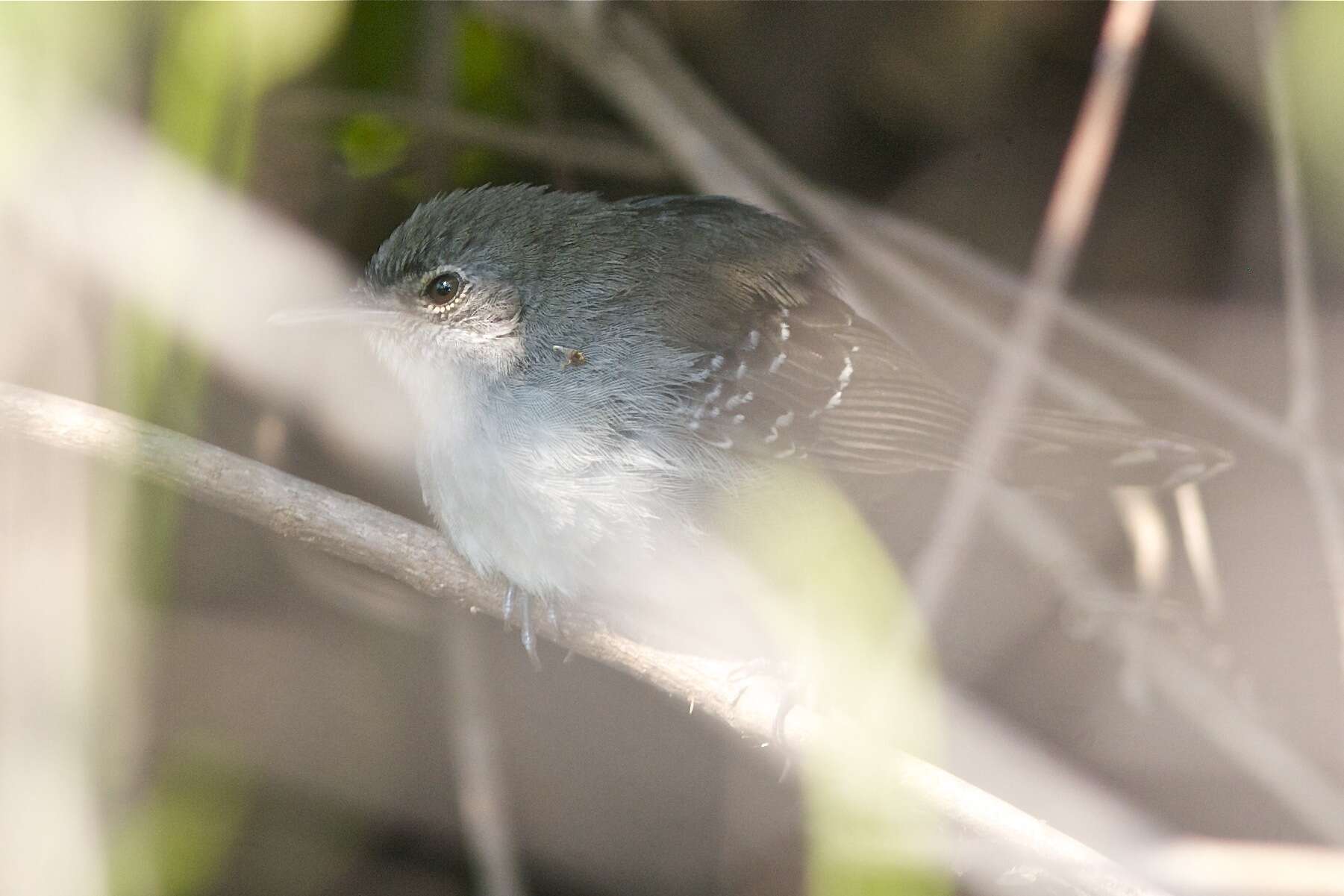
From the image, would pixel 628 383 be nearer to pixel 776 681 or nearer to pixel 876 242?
pixel 776 681

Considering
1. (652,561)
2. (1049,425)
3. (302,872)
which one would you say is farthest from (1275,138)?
(302,872)

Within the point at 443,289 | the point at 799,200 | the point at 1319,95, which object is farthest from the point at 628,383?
the point at 1319,95

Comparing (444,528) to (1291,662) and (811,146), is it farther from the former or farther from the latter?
(1291,662)

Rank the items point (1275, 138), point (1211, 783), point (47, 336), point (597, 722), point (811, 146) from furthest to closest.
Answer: point (811, 146) < point (597, 722) < point (1211, 783) < point (1275, 138) < point (47, 336)

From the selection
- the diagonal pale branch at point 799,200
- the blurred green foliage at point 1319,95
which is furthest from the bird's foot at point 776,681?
the blurred green foliage at point 1319,95

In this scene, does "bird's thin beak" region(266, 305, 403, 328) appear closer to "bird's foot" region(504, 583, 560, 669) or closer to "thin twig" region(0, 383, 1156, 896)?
"thin twig" region(0, 383, 1156, 896)

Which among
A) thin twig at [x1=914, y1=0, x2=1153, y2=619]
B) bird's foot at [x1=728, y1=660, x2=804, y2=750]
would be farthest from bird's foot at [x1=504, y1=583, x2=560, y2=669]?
thin twig at [x1=914, y1=0, x2=1153, y2=619]
